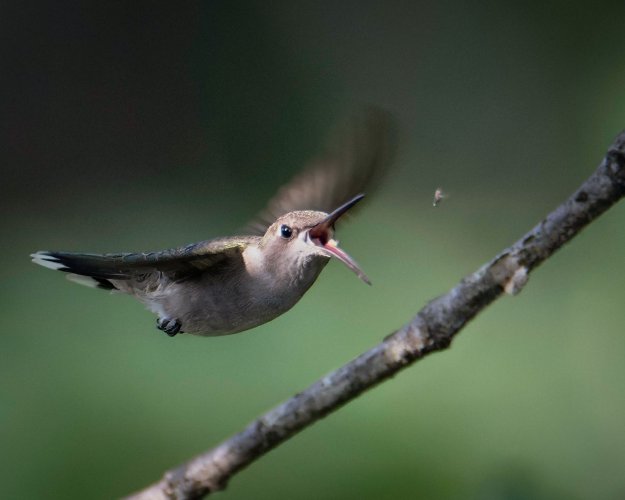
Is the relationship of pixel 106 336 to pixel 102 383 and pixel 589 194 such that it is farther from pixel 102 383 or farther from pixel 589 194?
pixel 589 194

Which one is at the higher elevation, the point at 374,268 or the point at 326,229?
the point at 374,268

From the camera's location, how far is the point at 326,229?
1.14 meters

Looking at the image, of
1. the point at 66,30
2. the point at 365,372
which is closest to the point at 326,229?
the point at 365,372

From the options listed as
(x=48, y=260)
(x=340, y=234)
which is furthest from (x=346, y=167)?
(x=340, y=234)

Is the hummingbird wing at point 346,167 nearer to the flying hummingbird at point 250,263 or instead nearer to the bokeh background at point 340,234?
the flying hummingbird at point 250,263

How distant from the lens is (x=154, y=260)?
43.8 inches

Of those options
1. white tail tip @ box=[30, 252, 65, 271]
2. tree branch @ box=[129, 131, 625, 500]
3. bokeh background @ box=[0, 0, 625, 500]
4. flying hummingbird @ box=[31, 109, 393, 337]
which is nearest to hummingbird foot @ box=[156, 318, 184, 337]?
flying hummingbird @ box=[31, 109, 393, 337]

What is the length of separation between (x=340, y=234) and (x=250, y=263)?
1701 millimetres

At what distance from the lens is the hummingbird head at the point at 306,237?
3.65 feet

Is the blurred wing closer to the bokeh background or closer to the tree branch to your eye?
the tree branch

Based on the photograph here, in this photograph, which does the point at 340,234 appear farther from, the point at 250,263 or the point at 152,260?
the point at 152,260

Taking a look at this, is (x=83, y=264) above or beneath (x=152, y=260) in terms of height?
above

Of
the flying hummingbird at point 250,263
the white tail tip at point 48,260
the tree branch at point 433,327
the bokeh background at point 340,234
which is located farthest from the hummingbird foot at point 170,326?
the bokeh background at point 340,234

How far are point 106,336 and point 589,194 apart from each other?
7.31 feet
